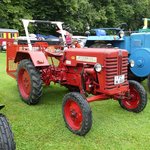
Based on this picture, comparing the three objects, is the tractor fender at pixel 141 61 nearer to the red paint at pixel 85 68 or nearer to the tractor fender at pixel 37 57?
the red paint at pixel 85 68

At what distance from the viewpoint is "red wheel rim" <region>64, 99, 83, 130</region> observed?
4.42m

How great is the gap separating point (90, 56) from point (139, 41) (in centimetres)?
240

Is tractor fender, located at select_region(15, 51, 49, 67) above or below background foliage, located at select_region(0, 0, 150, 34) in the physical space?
below

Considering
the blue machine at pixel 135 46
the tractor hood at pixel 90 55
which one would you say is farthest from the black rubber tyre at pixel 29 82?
the blue machine at pixel 135 46

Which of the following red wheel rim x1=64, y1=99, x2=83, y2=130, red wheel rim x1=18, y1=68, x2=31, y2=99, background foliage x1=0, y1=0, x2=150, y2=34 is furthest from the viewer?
background foliage x1=0, y1=0, x2=150, y2=34

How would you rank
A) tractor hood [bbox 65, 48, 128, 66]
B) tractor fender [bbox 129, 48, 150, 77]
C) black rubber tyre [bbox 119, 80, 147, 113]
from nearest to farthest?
tractor hood [bbox 65, 48, 128, 66]
black rubber tyre [bbox 119, 80, 147, 113]
tractor fender [bbox 129, 48, 150, 77]

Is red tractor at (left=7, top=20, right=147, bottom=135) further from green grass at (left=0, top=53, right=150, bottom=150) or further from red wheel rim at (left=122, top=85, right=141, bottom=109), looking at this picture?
green grass at (left=0, top=53, right=150, bottom=150)

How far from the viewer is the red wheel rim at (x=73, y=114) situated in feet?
14.5

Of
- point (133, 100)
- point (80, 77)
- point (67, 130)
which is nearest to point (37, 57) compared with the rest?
point (80, 77)

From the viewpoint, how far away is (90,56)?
4.76m

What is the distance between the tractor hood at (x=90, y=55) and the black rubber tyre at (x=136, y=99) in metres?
0.66

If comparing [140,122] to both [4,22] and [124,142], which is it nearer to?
[124,142]

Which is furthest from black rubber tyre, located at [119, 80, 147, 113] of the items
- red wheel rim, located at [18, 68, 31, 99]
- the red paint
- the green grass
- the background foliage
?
the background foliage

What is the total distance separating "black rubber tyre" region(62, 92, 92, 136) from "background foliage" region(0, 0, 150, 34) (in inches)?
750
